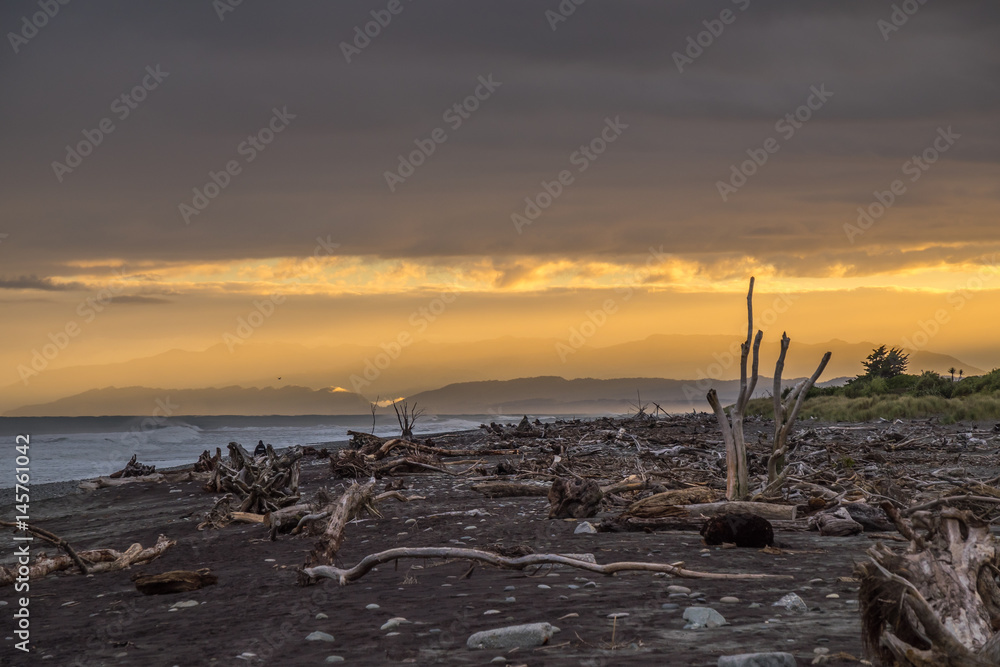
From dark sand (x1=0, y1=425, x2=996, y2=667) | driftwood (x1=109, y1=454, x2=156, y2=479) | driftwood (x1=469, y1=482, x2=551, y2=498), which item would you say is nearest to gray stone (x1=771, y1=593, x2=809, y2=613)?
dark sand (x1=0, y1=425, x2=996, y2=667)

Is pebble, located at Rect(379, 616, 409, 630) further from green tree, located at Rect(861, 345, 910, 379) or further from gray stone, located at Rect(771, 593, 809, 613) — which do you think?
green tree, located at Rect(861, 345, 910, 379)

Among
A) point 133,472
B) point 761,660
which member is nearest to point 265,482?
point 761,660

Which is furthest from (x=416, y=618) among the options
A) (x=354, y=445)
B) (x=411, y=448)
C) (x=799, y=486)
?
(x=354, y=445)

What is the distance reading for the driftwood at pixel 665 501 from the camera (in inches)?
293

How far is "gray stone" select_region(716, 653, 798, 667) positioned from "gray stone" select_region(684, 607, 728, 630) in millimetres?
834

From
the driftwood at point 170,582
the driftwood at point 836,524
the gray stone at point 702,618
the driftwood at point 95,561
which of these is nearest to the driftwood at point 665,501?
the driftwood at point 836,524

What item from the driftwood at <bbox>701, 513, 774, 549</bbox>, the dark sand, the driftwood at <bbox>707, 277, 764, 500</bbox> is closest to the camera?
the dark sand

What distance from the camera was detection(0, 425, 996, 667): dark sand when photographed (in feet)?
12.1

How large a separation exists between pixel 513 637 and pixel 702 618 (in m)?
0.99

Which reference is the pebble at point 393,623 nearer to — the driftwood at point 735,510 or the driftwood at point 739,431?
the driftwood at point 735,510

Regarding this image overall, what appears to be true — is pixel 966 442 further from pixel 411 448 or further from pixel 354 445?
pixel 354 445

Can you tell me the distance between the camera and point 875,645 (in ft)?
9.84

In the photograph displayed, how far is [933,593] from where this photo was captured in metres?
3.01

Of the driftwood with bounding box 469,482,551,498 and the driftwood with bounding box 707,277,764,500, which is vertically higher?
the driftwood with bounding box 707,277,764,500
